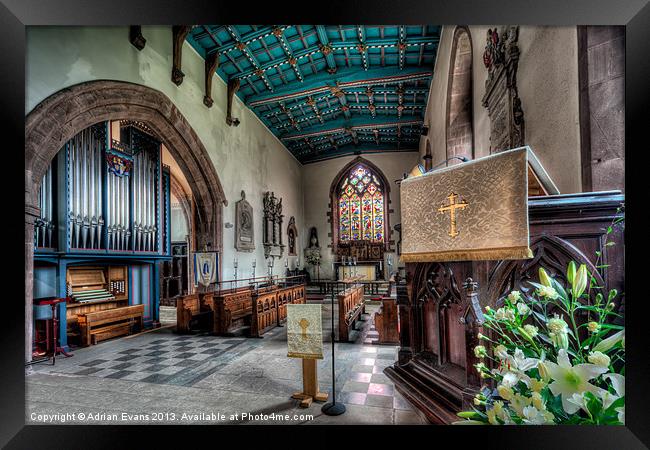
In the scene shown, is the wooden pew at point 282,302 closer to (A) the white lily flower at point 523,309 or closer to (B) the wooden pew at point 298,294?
(B) the wooden pew at point 298,294

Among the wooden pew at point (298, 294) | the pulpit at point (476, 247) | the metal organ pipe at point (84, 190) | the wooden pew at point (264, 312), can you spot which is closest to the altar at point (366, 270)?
the wooden pew at point (298, 294)

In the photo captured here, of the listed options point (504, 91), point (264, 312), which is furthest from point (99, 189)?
point (504, 91)

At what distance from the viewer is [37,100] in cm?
333

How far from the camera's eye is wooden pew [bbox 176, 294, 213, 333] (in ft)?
17.0

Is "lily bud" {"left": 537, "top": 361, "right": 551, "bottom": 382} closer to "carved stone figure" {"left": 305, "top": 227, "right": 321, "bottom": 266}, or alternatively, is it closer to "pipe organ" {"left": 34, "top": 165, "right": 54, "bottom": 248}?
"pipe organ" {"left": 34, "top": 165, "right": 54, "bottom": 248}

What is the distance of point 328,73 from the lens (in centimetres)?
755

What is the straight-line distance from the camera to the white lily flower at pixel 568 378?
809 millimetres

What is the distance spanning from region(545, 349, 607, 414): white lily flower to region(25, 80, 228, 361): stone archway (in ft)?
13.0

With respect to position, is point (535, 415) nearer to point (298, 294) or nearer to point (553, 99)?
point (553, 99)

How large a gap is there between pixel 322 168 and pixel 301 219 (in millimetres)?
2608

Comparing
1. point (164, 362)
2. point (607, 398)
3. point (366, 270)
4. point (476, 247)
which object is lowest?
point (164, 362)

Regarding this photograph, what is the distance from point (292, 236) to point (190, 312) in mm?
6985

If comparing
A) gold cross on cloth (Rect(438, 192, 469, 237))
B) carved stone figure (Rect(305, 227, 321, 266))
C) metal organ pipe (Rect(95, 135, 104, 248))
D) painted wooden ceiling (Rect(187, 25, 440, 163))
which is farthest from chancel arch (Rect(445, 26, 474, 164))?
carved stone figure (Rect(305, 227, 321, 266))
